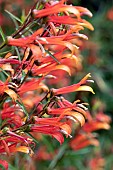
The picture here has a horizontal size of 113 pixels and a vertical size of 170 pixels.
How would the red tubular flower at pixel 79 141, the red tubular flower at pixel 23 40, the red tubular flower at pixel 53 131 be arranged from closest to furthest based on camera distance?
the red tubular flower at pixel 23 40, the red tubular flower at pixel 53 131, the red tubular flower at pixel 79 141

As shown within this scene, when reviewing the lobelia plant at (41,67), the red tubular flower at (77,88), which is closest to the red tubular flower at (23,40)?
the lobelia plant at (41,67)

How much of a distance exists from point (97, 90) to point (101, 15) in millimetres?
752

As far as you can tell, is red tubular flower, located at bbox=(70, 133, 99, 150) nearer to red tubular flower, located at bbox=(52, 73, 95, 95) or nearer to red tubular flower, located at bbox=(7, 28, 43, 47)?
red tubular flower, located at bbox=(52, 73, 95, 95)

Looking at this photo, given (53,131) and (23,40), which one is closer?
(23,40)

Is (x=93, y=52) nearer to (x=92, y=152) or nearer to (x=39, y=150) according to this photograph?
(x=92, y=152)

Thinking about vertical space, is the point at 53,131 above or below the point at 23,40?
below

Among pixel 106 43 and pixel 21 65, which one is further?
pixel 106 43

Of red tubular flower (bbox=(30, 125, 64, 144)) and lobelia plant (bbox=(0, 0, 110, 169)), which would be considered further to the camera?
red tubular flower (bbox=(30, 125, 64, 144))

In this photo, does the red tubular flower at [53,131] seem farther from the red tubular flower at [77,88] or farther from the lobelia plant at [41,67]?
the red tubular flower at [77,88]

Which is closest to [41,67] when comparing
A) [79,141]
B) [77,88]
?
[77,88]

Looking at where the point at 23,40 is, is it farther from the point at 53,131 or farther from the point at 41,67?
the point at 53,131

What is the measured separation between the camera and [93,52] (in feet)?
14.5

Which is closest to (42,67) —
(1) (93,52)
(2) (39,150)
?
(2) (39,150)

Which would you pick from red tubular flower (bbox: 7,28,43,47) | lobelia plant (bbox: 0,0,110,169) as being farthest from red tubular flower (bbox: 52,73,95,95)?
red tubular flower (bbox: 7,28,43,47)
